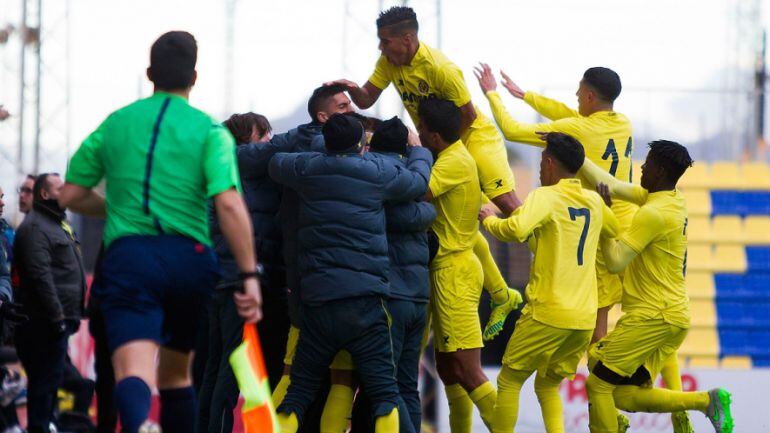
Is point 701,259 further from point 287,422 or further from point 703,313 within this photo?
point 287,422

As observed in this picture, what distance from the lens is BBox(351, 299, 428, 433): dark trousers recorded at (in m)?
7.42

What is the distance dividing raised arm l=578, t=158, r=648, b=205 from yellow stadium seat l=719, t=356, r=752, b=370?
759 centimetres

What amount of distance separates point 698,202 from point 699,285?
1018mm

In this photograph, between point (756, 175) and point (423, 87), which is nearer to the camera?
point (423, 87)

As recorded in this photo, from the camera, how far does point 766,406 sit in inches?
522

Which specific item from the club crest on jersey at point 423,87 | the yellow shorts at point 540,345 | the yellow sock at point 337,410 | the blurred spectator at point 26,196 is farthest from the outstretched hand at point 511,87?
the blurred spectator at point 26,196

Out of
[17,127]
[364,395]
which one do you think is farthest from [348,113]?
[17,127]

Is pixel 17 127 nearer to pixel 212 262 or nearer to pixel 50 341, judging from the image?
pixel 50 341

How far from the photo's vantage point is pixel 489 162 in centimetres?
819

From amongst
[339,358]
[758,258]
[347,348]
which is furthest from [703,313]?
[347,348]

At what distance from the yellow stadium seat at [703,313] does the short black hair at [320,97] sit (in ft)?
28.9

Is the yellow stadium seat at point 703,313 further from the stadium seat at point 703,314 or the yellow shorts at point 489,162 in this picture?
the yellow shorts at point 489,162

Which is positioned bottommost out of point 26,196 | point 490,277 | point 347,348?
point 347,348

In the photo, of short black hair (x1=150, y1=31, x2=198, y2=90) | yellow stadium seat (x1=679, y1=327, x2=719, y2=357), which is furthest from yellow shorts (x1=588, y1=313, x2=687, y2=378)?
yellow stadium seat (x1=679, y1=327, x2=719, y2=357)
